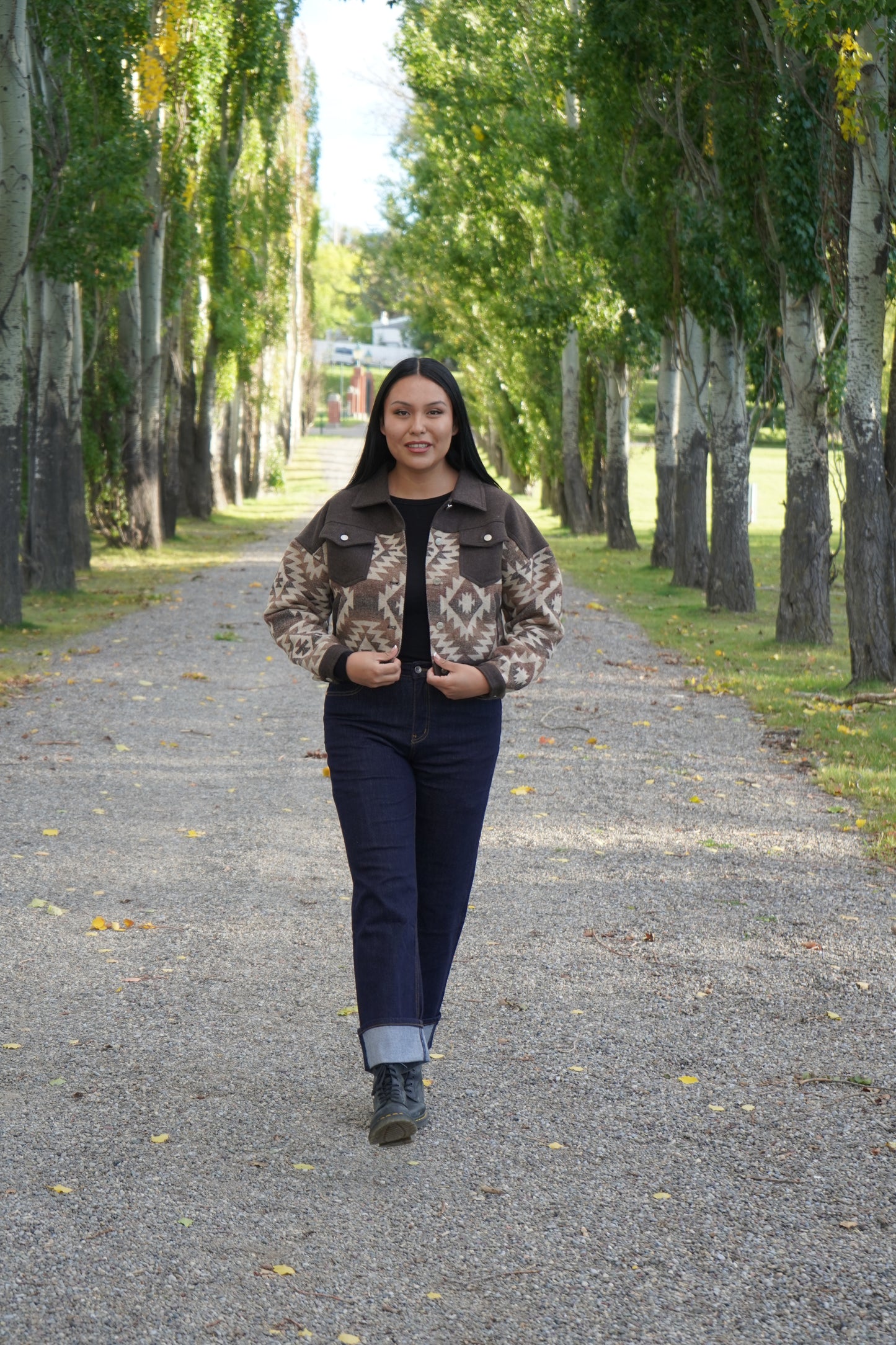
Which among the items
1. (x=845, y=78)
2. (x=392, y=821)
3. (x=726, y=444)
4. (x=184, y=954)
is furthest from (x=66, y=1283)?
(x=726, y=444)

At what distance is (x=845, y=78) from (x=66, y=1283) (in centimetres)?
951

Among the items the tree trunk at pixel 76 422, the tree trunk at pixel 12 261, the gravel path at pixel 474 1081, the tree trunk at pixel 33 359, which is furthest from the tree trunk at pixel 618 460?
the gravel path at pixel 474 1081

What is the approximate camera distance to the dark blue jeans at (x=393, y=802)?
3.98 metres

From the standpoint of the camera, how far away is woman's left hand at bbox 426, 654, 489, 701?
3895mm

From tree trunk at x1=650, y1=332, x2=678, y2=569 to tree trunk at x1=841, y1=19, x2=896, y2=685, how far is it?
1015cm

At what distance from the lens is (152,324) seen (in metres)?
23.9

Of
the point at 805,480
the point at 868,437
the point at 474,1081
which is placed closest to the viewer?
the point at 474,1081

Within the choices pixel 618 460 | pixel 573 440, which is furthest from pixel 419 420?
pixel 573 440

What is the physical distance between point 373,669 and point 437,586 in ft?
1.00

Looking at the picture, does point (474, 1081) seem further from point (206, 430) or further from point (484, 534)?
point (206, 430)

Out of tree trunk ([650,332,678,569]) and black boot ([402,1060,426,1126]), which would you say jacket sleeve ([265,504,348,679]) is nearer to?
black boot ([402,1060,426,1126])

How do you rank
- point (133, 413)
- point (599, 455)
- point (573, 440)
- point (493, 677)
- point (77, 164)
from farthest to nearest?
point (599, 455) → point (573, 440) → point (133, 413) → point (77, 164) → point (493, 677)

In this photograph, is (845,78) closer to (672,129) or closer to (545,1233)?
(672,129)

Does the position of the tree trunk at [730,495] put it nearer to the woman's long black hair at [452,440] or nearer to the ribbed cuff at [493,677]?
the woman's long black hair at [452,440]
